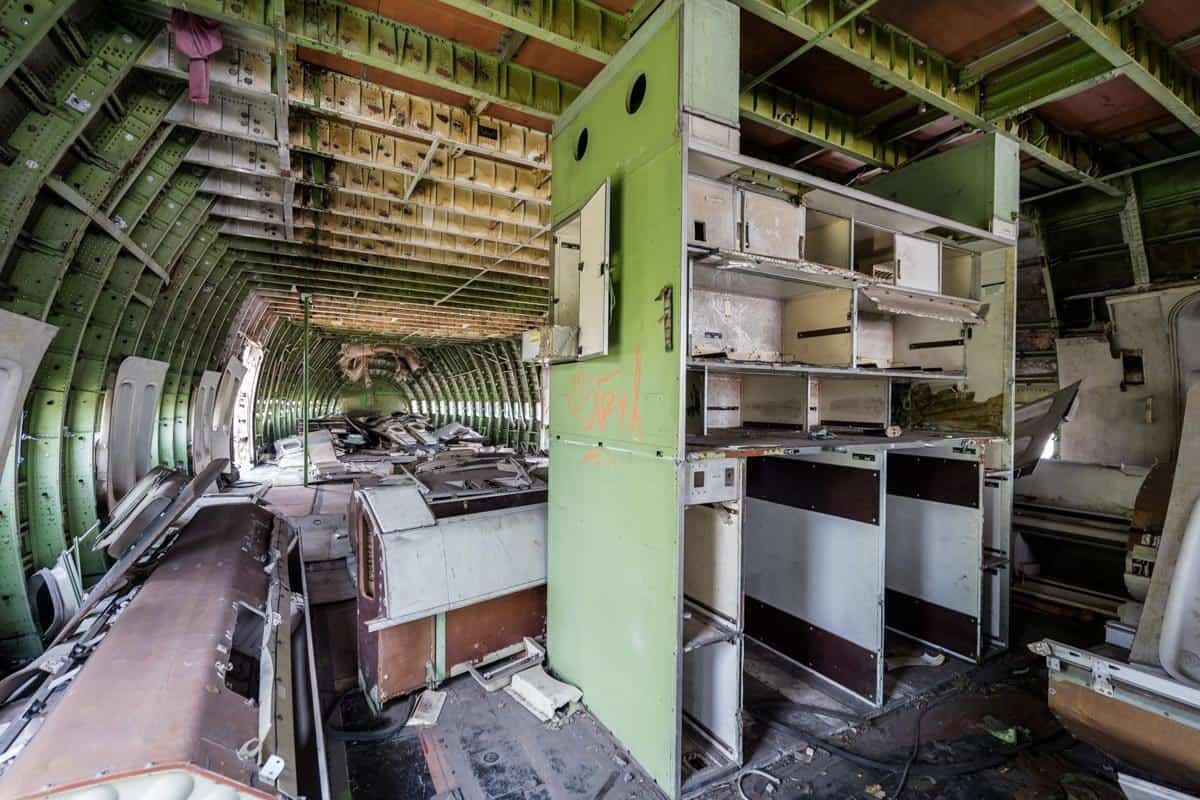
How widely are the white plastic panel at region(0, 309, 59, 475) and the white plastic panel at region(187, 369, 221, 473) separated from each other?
4.84m

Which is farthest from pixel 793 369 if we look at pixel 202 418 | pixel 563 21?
pixel 202 418

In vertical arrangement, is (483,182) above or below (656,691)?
above

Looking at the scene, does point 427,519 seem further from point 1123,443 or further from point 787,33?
point 1123,443

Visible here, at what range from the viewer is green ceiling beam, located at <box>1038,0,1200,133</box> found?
297cm

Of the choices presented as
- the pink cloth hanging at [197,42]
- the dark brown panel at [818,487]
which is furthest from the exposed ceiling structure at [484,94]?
the dark brown panel at [818,487]

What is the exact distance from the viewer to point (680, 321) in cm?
213

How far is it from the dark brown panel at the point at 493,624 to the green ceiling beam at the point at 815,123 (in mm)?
3979

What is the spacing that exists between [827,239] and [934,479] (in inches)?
74.4

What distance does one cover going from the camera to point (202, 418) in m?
7.68

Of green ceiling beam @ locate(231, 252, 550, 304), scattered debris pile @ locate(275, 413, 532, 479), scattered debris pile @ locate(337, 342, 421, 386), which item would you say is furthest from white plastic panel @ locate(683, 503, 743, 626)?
scattered debris pile @ locate(337, 342, 421, 386)

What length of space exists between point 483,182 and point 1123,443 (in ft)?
22.2

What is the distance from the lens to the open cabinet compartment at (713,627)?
90.4 inches

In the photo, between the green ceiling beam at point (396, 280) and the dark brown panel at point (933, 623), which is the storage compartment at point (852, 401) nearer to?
the dark brown panel at point (933, 623)

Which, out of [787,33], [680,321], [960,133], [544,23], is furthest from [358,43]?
[960,133]
